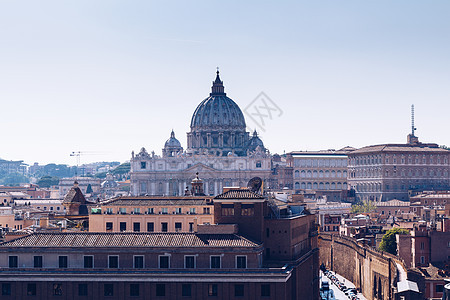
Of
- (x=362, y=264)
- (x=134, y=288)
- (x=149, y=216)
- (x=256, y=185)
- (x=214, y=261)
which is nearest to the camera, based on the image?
(x=134, y=288)

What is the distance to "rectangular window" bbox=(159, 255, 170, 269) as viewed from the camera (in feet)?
238

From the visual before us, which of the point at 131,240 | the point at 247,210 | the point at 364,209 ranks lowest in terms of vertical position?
the point at 364,209

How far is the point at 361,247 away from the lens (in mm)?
109500

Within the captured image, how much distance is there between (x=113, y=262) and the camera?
239 ft

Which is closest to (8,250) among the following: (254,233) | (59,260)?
(59,260)

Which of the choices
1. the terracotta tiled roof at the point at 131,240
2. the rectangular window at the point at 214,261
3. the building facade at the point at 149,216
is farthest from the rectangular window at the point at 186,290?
the building facade at the point at 149,216

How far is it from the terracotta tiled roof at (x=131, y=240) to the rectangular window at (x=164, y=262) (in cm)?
65

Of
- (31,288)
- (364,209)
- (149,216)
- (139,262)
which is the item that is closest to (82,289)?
(31,288)

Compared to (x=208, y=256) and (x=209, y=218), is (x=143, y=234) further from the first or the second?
(x=209, y=218)

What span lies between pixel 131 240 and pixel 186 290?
16.9 feet

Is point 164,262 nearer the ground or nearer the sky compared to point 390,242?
nearer the sky

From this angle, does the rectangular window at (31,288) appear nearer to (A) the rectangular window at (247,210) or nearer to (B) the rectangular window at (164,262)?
(B) the rectangular window at (164,262)

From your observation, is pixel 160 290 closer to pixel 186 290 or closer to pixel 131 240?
pixel 186 290

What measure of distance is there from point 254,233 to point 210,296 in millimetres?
7046
